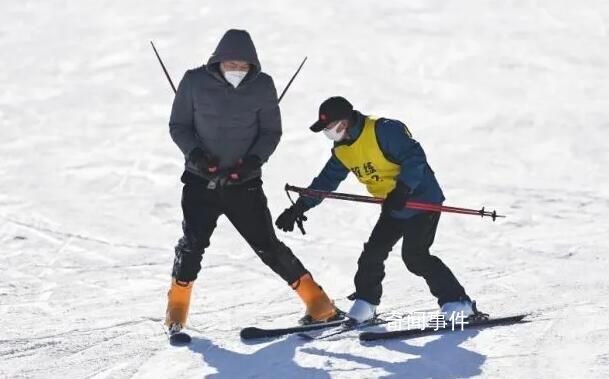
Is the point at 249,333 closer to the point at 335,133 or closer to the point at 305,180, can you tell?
the point at 335,133

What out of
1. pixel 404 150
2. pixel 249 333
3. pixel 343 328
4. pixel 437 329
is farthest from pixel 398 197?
pixel 249 333

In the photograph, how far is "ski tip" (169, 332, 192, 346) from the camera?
677 cm

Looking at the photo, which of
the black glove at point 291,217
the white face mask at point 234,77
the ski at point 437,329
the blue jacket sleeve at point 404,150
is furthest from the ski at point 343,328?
the white face mask at point 234,77

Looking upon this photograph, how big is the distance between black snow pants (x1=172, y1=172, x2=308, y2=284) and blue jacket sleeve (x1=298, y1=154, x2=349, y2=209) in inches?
11.2

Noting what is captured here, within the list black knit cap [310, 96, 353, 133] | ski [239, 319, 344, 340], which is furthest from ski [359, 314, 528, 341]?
black knit cap [310, 96, 353, 133]

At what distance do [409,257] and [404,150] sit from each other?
0.72 meters

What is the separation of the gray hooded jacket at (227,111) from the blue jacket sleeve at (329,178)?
0.37m

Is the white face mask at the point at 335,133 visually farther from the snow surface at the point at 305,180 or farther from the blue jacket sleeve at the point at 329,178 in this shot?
the snow surface at the point at 305,180

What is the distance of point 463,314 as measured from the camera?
22.5 ft

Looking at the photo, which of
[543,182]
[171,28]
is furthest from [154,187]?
[171,28]

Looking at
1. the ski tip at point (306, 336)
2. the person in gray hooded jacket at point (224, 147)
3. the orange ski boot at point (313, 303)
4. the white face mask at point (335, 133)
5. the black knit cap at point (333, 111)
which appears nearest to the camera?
the black knit cap at point (333, 111)

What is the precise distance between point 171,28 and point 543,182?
360 inches

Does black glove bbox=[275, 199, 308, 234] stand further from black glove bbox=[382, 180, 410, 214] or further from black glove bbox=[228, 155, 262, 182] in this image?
black glove bbox=[382, 180, 410, 214]

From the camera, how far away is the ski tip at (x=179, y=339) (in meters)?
6.77
